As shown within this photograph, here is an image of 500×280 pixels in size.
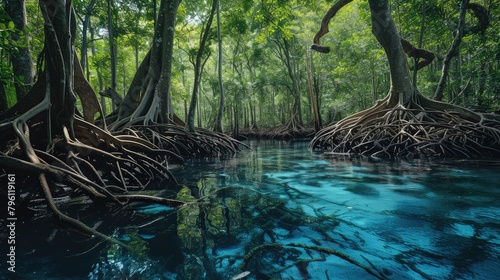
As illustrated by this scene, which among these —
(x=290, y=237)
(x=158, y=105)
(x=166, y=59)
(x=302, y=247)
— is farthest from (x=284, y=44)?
(x=302, y=247)

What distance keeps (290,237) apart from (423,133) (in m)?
5.21

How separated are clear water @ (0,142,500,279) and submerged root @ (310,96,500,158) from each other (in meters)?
2.38

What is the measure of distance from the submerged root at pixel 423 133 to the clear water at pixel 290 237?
2.38 meters

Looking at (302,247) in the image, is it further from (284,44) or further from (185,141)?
(284,44)

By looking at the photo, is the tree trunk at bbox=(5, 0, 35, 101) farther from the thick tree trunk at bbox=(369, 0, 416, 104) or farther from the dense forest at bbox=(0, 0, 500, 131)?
the thick tree trunk at bbox=(369, 0, 416, 104)

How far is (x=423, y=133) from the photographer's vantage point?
18.0 feet

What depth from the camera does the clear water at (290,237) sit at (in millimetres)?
1259

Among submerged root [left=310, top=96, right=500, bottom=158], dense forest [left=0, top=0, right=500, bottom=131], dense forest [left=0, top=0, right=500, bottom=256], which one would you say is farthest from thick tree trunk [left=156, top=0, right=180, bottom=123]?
submerged root [left=310, top=96, right=500, bottom=158]

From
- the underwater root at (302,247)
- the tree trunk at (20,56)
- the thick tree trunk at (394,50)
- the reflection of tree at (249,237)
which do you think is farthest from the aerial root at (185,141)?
the thick tree trunk at (394,50)

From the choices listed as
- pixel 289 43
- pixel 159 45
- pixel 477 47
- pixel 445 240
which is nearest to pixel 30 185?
pixel 445 240

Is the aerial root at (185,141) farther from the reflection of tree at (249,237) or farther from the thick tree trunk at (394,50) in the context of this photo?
the thick tree trunk at (394,50)

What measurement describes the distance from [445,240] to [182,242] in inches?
63.0

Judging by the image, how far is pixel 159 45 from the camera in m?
6.77

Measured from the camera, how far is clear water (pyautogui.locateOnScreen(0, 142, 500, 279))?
4.13 ft
